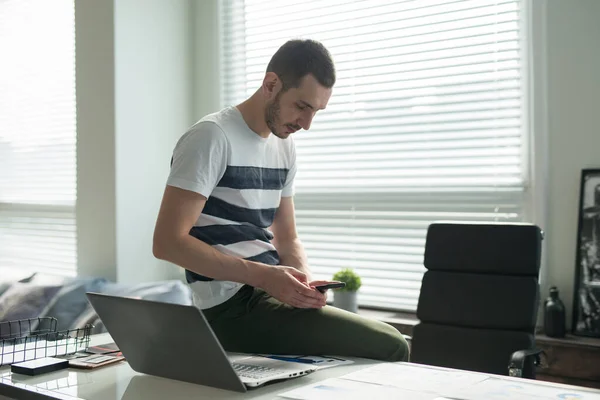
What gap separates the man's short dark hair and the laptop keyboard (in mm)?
816

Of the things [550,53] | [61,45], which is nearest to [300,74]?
[550,53]

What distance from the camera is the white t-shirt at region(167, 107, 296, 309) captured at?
1879 mm

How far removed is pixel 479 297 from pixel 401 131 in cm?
120

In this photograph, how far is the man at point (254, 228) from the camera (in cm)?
180

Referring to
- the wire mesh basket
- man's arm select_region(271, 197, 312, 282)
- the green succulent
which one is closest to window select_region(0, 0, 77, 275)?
the green succulent

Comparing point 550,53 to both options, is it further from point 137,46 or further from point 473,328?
point 137,46

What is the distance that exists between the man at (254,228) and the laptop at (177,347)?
0.19m

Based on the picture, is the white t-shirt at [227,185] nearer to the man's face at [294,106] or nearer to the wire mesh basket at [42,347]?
the man's face at [294,106]

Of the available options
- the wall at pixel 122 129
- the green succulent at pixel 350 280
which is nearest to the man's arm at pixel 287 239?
the green succulent at pixel 350 280

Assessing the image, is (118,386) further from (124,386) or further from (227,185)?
(227,185)

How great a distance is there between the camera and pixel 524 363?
241 cm

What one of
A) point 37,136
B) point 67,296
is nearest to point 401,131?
point 67,296

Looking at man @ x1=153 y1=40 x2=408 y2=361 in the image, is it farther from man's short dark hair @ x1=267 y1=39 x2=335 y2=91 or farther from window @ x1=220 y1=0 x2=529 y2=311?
window @ x1=220 y1=0 x2=529 y2=311

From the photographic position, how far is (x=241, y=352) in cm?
189
